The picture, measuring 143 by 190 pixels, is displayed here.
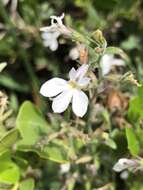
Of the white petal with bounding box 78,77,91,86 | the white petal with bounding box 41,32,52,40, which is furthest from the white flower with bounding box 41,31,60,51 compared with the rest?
the white petal with bounding box 78,77,91,86

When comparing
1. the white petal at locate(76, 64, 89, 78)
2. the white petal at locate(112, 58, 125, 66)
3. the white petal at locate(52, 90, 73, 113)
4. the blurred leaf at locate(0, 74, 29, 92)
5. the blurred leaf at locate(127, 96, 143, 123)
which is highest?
the white petal at locate(76, 64, 89, 78)

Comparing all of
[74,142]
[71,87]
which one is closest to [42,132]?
[74,142]

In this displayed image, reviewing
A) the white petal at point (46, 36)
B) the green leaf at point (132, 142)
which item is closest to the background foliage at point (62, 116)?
the green leaf at point (132, 142)

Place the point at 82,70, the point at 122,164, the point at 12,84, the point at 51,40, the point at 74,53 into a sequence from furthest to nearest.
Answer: the point at 12,84
the point at 74,53
the point at 51,40
the point at 122,164
the point at 82,70

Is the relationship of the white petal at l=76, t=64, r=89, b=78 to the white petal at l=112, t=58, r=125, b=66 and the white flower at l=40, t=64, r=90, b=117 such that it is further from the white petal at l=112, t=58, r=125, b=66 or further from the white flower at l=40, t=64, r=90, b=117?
the white petal at l=112, t=58, r=125, b=66

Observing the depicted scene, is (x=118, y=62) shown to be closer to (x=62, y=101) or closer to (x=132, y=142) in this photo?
(x=132, y=142)

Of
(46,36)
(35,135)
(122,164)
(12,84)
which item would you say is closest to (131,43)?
(46,36)
